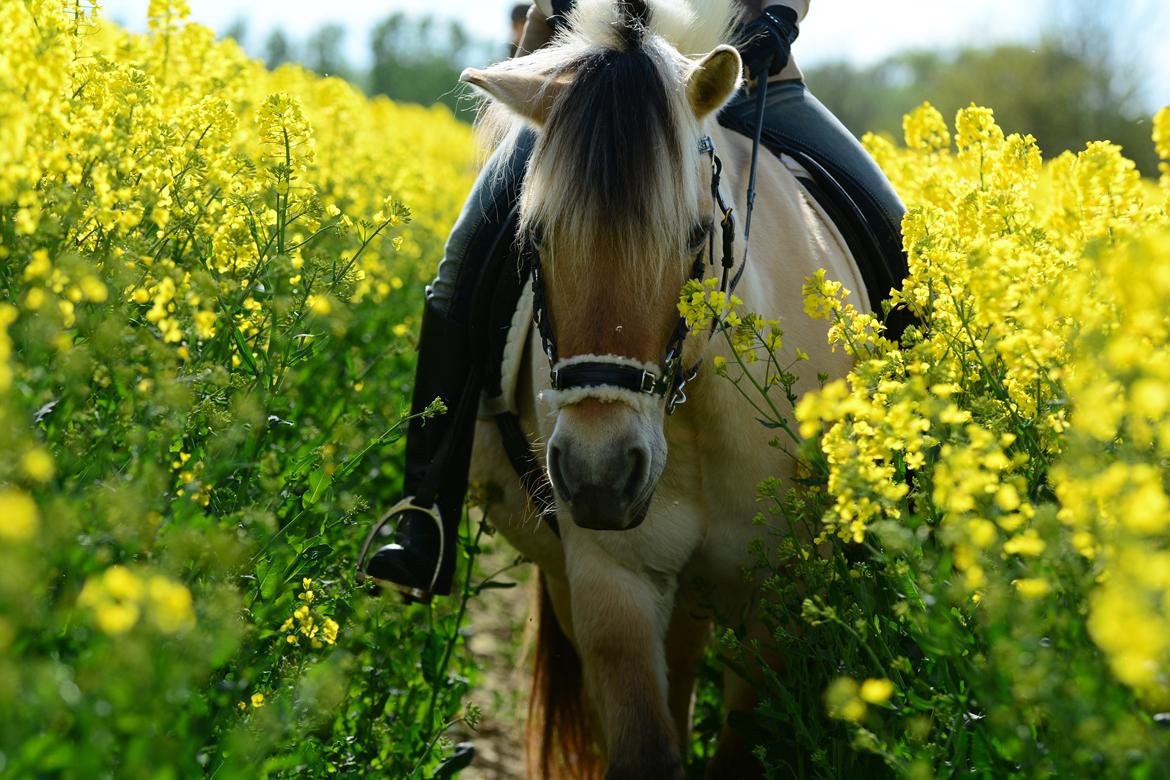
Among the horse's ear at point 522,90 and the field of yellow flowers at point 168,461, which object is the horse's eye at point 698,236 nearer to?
the horse's ear at point 522,90

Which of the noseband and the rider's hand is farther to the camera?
the rider's hand

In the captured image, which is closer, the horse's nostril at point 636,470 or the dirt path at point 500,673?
the horse's nostril at point 636,470

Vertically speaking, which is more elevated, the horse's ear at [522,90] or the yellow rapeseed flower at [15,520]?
the horse's ear at [522,90]

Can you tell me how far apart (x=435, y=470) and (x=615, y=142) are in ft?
4.95

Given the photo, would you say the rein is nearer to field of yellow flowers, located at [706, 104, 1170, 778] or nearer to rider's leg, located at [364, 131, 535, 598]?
field of yellow flowers, located at [706, 104, 1170, 778]

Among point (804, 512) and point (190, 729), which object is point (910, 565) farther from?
point (190, 729)

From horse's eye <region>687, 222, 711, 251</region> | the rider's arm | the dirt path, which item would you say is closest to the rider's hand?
the rider's arm

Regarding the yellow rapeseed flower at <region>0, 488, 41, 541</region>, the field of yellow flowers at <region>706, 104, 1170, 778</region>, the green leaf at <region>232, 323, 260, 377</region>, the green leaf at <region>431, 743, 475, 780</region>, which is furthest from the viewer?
the green leaf at <region>431, 743, 475, 780</region>

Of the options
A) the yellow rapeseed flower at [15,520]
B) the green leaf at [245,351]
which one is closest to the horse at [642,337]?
the green leaf at [245,351]

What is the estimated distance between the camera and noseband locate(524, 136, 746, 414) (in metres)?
2.84

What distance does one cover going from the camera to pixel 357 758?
346 centimetres

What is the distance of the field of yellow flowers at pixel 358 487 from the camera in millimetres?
1482

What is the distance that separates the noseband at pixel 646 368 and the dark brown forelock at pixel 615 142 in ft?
0.80

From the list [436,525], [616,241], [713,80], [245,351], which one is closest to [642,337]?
[616,241]
